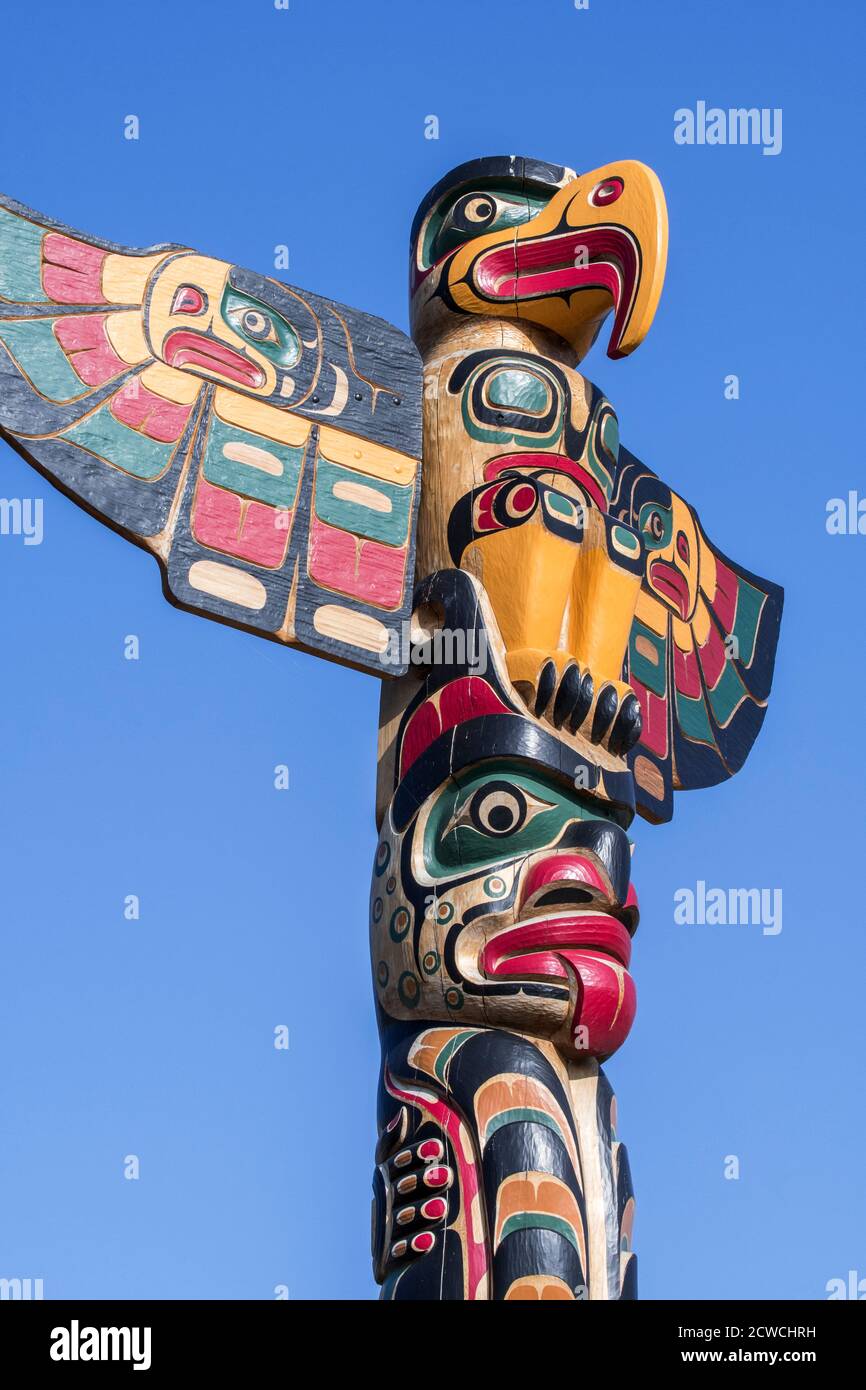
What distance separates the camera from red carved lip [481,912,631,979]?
655cm

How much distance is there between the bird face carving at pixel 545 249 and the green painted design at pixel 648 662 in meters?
1.14

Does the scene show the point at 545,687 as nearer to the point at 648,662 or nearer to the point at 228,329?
the point at 648,662

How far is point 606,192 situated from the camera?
7.66 metres

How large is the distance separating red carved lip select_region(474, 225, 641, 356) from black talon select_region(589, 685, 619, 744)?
1.27 meters

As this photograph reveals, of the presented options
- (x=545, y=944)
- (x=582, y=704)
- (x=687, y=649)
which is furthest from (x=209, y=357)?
(x=687, y=649)

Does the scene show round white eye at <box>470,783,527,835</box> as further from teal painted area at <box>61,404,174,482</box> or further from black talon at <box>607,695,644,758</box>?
teal painted area at <box>61,404,174,482</box>

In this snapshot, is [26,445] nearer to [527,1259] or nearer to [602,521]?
[602,521]

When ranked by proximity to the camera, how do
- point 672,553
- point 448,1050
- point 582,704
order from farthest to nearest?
point 672,553 → point 582,704 → point 448,1050

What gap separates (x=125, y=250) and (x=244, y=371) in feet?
1.93

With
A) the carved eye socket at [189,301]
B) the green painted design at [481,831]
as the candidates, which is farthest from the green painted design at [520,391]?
the green painted design at [481,831]

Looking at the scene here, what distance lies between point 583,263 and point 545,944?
2.68 meters

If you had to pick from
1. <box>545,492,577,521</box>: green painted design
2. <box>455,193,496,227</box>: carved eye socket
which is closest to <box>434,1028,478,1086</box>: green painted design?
<box>545,492,577,521</box>: green painted design
